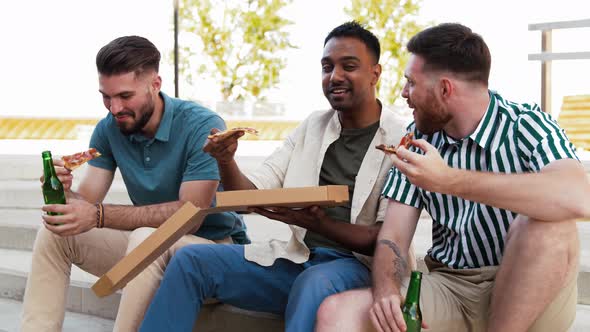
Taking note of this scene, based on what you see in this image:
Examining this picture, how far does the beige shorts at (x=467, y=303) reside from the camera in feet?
6.08

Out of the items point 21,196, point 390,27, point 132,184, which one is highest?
point 390,27

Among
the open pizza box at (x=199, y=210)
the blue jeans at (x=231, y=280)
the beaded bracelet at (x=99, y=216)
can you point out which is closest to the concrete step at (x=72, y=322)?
the beaded bracelet at (x=99, y=216)

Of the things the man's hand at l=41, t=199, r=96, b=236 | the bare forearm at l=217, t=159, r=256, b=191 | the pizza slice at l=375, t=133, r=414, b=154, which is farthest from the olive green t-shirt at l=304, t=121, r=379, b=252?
the man's hand at l=41, t=199, r=96, b=236

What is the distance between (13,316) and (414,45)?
2.19m

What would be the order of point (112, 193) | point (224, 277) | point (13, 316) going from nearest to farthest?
point (224, 277) < point (13, 316) < point (112, 193)

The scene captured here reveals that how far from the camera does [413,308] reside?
1.91m

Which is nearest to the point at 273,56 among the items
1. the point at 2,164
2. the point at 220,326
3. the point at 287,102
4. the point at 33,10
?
the point at 287,102

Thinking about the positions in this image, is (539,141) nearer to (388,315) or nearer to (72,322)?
(388,315)

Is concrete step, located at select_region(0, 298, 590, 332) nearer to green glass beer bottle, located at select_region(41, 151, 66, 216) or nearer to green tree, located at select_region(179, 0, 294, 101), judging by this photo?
green glass beer bottle, located at select_region(41, 151, 66, 216)

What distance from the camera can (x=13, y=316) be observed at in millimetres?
3350

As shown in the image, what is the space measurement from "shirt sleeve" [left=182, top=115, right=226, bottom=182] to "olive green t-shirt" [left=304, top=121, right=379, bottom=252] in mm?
376

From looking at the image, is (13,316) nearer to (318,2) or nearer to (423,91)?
(423,91)

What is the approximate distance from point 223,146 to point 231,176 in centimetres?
13


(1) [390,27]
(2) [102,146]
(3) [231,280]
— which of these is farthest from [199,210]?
(1) [390,27]
